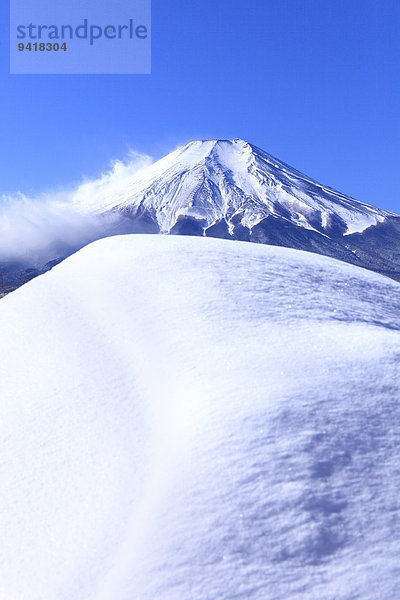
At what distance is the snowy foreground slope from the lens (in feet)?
11.4

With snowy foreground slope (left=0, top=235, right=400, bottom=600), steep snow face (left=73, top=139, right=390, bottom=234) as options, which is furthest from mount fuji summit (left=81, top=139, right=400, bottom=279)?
snowy foreground slope (left=0, top=235, right=400, bottom=600)

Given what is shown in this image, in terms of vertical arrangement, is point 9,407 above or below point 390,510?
above

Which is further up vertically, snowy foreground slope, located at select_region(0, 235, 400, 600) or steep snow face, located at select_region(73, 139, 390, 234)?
steep snow face, located at select_region(73, 139, 390, 234)

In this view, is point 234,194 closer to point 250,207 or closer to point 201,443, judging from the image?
point 250,207

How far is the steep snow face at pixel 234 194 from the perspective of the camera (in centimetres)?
14325

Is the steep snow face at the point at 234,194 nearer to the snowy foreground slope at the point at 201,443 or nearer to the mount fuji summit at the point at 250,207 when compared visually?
the mount fuji summit at the point at 250,207

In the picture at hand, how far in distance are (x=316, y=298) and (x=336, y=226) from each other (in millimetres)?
138592

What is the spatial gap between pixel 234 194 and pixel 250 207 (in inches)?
549

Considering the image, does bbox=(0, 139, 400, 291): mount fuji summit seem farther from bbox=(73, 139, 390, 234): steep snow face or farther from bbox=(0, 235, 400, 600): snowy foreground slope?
bbox=(0, 235, 400, 600): snowy foreground slope

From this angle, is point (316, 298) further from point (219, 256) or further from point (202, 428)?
point (202, 428)

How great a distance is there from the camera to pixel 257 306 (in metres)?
6.32

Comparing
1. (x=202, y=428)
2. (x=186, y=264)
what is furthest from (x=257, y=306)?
(x=202, y=428)

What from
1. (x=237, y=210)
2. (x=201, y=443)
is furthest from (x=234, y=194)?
(x=201, y=443)

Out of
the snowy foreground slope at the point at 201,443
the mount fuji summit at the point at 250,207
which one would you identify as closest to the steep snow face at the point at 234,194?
the mount fuji summit at the point at 250,207
